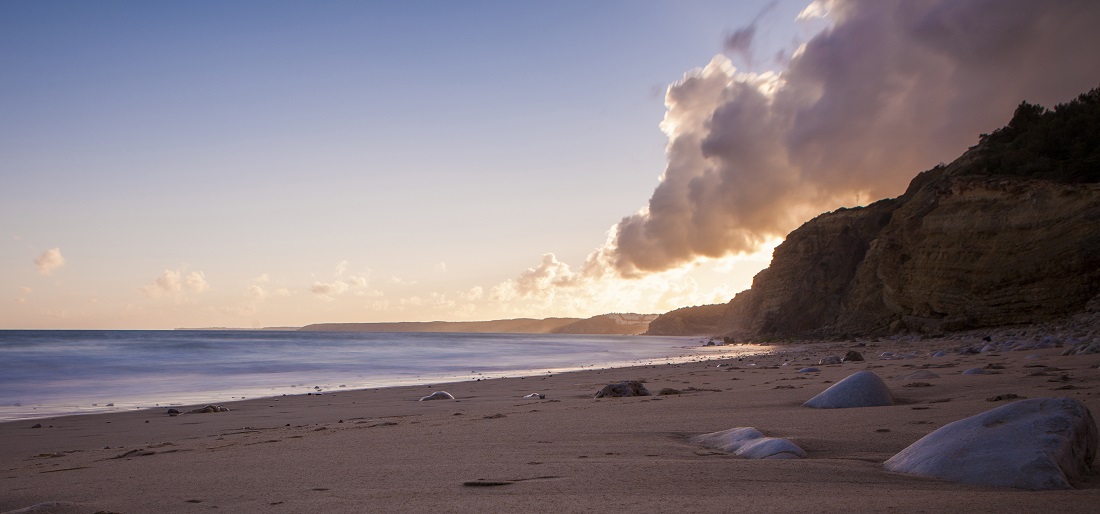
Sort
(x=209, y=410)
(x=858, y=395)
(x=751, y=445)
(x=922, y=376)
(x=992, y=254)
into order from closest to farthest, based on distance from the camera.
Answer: (x=751, y=445), (x=858, y=395), (x=922, y=376), (x=209, y=410), (x=992, y=254)

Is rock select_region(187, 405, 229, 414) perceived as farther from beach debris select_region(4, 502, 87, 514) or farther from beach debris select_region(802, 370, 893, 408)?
beach debris select_region(802, 370, 893, 408)

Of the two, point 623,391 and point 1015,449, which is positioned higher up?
point 1015,449

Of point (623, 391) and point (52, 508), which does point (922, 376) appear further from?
point (52, 508)

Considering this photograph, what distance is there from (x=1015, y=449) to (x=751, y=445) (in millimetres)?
1219

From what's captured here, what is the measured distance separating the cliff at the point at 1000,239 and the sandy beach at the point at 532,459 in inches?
581

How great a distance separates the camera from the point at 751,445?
3508 millimetres

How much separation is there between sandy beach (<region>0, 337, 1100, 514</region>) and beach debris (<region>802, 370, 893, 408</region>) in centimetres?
19

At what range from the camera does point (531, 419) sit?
5797 mm

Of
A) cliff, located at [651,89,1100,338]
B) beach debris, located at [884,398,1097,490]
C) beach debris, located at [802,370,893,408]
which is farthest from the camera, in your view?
cliff, located at [651,89,1100,338]

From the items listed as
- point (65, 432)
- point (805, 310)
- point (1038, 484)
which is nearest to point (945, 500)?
point (1038, 484)

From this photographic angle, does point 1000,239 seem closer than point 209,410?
No

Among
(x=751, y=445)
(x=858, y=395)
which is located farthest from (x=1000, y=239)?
(x=751, y=445)

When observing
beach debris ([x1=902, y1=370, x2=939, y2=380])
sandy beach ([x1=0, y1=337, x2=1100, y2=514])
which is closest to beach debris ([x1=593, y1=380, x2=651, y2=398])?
sandy beach ([x1=0, y1=337, x2=1100, y2=514])

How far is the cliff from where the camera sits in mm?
19234
